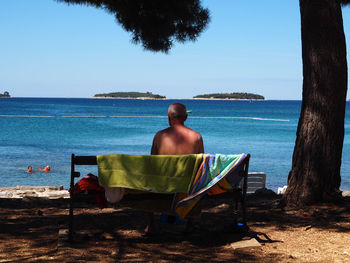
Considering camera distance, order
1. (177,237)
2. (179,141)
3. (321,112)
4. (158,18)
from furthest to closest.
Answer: (158,18), (321,112), (177,237), (179,141)

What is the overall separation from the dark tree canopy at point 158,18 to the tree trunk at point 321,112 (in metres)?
3.44

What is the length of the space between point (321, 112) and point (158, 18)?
4149 millimetres

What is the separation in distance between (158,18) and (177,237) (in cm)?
520

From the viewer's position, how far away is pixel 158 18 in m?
8.61

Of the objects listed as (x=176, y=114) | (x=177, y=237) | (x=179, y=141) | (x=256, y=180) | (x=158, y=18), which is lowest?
(x=256, y=180)

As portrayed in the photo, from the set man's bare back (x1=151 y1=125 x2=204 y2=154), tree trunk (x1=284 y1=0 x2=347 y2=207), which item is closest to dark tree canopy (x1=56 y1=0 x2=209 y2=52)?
tree trunk (x1=284 y1=0 x2=347 y2=207)

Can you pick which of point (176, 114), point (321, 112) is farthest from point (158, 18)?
point (176, 114)

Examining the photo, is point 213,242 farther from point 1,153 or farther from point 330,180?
point 1,153

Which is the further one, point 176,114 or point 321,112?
point 321,112

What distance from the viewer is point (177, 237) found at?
169 inches

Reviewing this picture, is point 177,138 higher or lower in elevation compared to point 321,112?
lower

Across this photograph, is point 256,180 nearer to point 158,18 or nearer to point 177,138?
point 158,18

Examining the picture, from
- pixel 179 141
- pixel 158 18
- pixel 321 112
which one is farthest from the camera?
pixel 158 18

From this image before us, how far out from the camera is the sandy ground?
3779mm
